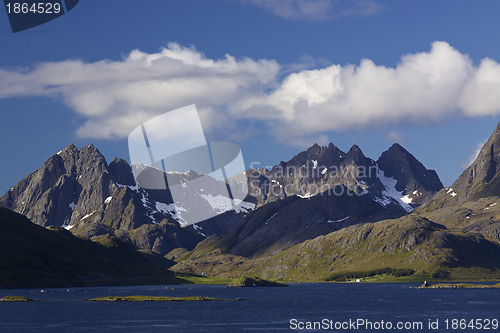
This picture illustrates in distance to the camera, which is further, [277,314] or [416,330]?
[277,314]

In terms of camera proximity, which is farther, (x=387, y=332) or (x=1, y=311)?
(x=1, y=311)

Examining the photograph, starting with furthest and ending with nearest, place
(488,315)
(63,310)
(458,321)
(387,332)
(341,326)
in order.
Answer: (63,310) < (488,315) < (458,321) < (341,326) < (387,332)

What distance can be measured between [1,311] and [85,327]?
55.9 metres

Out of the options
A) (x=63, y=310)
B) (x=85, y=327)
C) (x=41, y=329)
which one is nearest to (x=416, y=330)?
(x=85, y=327)

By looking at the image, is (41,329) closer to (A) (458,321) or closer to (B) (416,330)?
(B) (416,330)

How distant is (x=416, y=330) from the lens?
462 ft

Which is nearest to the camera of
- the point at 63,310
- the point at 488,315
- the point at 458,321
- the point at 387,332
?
the point at 387,332

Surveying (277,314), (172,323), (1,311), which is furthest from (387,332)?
(1,311)

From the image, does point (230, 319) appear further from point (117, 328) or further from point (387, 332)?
point (387, 332)

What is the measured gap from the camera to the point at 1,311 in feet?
582

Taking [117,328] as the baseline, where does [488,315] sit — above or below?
below

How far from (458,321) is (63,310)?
142912 millimetres

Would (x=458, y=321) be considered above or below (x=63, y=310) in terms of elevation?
below

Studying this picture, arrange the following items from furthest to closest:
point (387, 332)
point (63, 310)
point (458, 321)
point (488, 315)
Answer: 1. point (63, 310)
2. point (488, 315)
3. point (458, 321)
4. point (387, 332)
